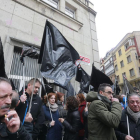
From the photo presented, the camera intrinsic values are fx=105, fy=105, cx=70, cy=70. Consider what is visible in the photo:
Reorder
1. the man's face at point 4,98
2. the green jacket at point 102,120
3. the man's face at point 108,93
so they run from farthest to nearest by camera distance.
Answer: the man's face at point 108,93
the green jacket at point 102,120
the man's face at point 4,98

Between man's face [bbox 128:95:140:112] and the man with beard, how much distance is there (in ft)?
6.76

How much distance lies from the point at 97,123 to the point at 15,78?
3.85 meters

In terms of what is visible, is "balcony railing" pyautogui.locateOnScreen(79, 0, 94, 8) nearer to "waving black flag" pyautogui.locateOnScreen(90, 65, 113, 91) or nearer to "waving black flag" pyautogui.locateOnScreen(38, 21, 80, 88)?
"waving black flag" pyautogui.locateOnScreen(38, 21, 80, 88)

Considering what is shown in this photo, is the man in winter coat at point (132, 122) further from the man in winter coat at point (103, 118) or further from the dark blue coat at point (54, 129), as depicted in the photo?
the dark blue coat at point (54, 129)

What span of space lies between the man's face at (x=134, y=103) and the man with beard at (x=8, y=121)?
2.06 meters

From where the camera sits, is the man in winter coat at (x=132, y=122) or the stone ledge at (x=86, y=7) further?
the stone ledge at (x=86, y=7)

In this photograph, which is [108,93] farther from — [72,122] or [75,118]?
[72,122]

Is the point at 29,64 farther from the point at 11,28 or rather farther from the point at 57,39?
the point at 57,39

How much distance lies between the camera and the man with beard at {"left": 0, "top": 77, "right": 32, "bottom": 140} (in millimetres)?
896

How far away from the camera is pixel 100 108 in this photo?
1.73 m

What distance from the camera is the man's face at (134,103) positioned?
2.14 meters

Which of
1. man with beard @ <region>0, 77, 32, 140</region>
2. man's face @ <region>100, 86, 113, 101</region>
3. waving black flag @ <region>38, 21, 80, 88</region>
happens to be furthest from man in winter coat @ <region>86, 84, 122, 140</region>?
man with beard @ <region>0, 77, 32, 140</region>

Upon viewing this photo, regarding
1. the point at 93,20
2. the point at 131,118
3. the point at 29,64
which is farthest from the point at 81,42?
the point at 131,118

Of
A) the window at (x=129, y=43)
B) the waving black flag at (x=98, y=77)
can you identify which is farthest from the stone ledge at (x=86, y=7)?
the window at (x=129, y=43)
